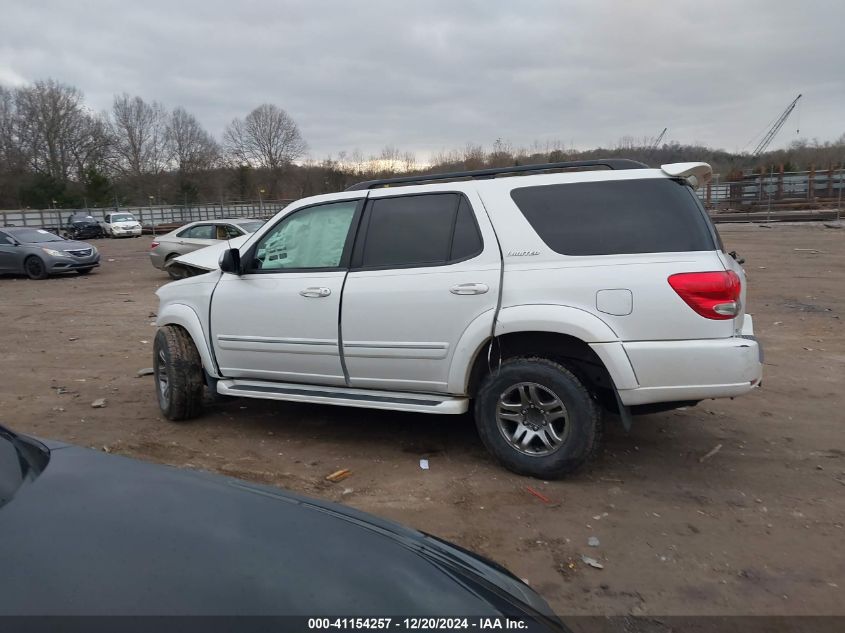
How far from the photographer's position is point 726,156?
58.5 meters

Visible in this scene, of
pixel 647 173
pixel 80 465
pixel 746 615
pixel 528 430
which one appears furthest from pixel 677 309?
pixel 80 465

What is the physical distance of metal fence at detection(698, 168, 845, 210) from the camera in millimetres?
37156

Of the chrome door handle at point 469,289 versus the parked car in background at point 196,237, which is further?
the parked car in background at point 196,237

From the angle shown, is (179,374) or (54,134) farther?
(54,134)

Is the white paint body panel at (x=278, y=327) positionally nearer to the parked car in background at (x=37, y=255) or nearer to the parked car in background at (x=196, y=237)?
the parked car in background at (x=196, y=237)

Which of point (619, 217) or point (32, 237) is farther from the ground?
point (619, 217)

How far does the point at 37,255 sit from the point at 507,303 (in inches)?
663

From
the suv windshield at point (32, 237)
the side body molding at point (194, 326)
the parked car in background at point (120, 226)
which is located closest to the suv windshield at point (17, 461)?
the side body molding at point (194, 326)

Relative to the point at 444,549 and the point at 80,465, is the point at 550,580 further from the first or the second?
the point at 80,465

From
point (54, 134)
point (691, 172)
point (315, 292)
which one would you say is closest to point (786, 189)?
point (691, 172)

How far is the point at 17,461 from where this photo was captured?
7.05 feet

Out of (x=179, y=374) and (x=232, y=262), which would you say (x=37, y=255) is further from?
(x=232, y=262)

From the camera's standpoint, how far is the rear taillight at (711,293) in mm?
3676

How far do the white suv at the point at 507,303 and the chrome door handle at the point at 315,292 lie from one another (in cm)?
1
